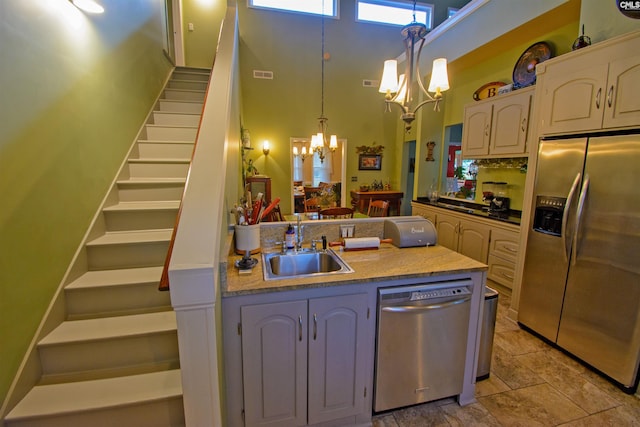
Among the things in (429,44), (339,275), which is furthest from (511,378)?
(429,44)

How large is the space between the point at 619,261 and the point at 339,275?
1.90 meters

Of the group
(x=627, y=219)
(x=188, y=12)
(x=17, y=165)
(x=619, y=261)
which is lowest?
(x=619, y=261)

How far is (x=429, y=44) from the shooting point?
472cm

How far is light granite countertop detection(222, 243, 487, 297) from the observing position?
1392mm

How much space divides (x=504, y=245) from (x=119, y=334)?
3.43 metres

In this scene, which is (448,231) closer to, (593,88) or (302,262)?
(593,88)

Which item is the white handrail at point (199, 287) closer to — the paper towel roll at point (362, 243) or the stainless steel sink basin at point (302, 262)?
the stainless steel sink basin at point (302, 262)

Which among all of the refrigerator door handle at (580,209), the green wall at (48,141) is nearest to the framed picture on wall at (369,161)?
the refrigerator door handle at (580,209)

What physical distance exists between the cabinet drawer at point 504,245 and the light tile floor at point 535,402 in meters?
1.00

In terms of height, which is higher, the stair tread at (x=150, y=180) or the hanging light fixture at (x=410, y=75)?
the hanging light fixture at (x=410, y=75)

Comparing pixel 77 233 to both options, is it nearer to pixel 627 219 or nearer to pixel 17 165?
pixel 17 165

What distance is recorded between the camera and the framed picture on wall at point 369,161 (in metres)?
6.53

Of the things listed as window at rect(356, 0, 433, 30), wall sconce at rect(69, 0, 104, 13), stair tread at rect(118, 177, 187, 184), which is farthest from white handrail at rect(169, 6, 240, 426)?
window at rect(356, 0, 433, 30)

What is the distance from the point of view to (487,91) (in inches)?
158
